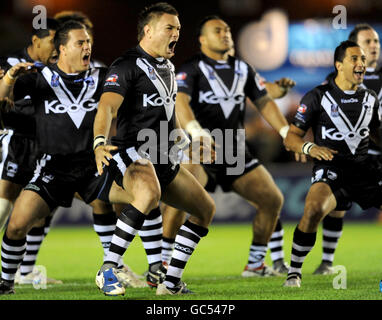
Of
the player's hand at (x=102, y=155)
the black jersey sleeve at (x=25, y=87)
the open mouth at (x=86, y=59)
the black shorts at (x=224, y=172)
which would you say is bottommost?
the player's hand at (x=102, y=155)

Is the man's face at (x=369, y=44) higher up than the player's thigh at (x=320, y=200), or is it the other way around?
the man's face at (x=369, y=44)

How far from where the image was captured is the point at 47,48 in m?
8.29

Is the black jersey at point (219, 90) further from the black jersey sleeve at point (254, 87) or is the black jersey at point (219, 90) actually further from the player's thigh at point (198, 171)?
the player's thigh at point (198, 171)

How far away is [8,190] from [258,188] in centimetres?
250

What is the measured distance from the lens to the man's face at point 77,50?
7.37 metres

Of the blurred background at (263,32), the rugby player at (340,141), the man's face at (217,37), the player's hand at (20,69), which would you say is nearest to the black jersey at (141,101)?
the player's hand at (20,69)

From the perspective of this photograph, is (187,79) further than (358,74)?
Yes

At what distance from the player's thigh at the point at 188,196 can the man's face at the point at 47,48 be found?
7.38ft

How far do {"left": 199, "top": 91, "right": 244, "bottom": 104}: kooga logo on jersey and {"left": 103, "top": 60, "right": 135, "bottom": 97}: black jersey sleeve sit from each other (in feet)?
6.87

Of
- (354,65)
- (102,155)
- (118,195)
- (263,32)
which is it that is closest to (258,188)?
(354,65)

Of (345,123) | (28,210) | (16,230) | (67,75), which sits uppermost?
(67,75)

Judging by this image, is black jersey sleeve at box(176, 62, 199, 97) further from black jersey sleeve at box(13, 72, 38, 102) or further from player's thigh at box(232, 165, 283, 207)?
black jersey sleeve at box(13, 72, 38, 102)

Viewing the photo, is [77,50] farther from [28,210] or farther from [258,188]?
[258,188]

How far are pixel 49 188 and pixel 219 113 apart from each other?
229 cm
